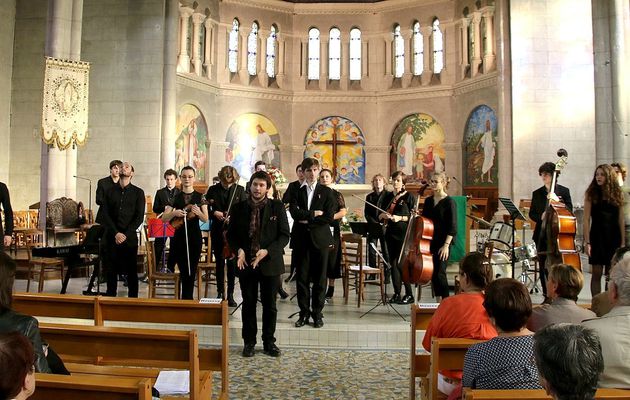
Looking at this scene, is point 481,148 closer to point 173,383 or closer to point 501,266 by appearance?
point 501,266

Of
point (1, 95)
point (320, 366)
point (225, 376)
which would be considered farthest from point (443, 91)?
point (225, 376)

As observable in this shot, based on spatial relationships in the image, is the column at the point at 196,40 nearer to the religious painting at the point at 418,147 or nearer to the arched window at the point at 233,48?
the arched window at the point at 233,48

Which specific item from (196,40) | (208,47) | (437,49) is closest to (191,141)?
(196,40)

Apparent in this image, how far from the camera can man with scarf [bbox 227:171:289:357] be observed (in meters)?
5.30

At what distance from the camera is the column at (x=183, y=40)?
62.8 ft

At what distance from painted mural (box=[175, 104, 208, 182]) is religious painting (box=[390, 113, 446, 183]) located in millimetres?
7341

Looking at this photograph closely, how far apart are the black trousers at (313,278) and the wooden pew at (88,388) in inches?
165

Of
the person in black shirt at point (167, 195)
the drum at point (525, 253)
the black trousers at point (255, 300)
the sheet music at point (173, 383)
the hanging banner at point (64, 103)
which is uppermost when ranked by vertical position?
the hanging banner at point (64, 103)

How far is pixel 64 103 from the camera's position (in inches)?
439

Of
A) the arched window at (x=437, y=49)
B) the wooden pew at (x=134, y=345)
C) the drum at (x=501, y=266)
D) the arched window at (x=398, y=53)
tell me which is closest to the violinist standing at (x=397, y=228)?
the drum at (x=501, y=266)

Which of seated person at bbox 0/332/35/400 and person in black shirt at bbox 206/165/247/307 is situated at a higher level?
person in black shirt at bbox 206/165/247/307

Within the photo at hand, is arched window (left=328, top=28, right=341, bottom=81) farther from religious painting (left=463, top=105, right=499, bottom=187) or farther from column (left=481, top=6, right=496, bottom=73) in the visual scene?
column (left=481, top=6, right=496, bottom=73)

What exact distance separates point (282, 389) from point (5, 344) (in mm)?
2936

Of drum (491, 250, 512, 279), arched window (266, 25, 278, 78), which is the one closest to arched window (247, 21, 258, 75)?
arched window (266, 25, 278, 78)
